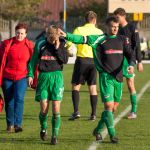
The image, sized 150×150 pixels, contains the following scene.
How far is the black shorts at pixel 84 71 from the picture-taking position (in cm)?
1412

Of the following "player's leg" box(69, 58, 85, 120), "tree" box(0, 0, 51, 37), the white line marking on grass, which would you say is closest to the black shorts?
"player's leg" box(69, 58, 85, 120)

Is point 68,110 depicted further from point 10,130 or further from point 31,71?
point 31,71

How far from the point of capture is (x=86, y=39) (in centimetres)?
1069

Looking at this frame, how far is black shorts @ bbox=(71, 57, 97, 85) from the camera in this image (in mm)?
14125

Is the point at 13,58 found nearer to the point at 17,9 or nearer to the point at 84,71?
the point at 84,71

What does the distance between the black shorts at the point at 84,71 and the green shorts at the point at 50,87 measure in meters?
3.30

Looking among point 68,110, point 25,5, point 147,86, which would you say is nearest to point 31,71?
point 68,110

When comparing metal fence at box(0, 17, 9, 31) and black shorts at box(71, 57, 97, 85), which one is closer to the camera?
black shorts at box(71, 57, 97, 85)

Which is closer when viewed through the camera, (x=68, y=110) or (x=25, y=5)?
(x=68, y=110)

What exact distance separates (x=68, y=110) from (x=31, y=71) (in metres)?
4.76

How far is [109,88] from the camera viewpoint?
10797 millimetres

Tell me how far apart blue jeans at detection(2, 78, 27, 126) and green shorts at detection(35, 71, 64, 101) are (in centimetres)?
132

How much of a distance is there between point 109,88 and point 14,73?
202 cm

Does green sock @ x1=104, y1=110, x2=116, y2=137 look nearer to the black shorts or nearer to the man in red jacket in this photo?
the man in red jacket
